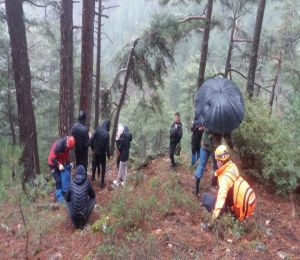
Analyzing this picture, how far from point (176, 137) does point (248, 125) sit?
72.9 inches

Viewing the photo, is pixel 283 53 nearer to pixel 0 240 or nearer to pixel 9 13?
pixel 9 13

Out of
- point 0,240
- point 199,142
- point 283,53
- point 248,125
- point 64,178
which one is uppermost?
point 283,53

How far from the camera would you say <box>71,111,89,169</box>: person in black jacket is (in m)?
8.71

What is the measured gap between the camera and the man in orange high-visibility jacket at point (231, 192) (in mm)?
5730

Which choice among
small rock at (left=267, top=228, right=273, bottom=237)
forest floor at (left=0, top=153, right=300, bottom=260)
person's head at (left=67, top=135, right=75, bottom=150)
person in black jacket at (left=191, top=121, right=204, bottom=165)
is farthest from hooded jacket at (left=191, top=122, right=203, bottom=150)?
→ small rock at (left=267, top=228, right=273, bottom=237)

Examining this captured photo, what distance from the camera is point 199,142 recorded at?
992cm

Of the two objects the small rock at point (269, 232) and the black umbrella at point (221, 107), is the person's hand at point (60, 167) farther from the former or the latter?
the small rock at point (269, 232)

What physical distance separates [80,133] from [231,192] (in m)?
4.11

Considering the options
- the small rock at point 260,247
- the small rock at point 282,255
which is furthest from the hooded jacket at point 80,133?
the small rock at point 282,255

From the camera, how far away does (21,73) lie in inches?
368

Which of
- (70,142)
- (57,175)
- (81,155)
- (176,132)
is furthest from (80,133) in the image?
(176,132)

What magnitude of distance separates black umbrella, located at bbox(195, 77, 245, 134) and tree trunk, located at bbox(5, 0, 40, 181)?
4067 millimetres

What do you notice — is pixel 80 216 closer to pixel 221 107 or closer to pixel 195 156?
pixel 221 107

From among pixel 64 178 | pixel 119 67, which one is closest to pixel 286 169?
Answer: pixel 64 178
